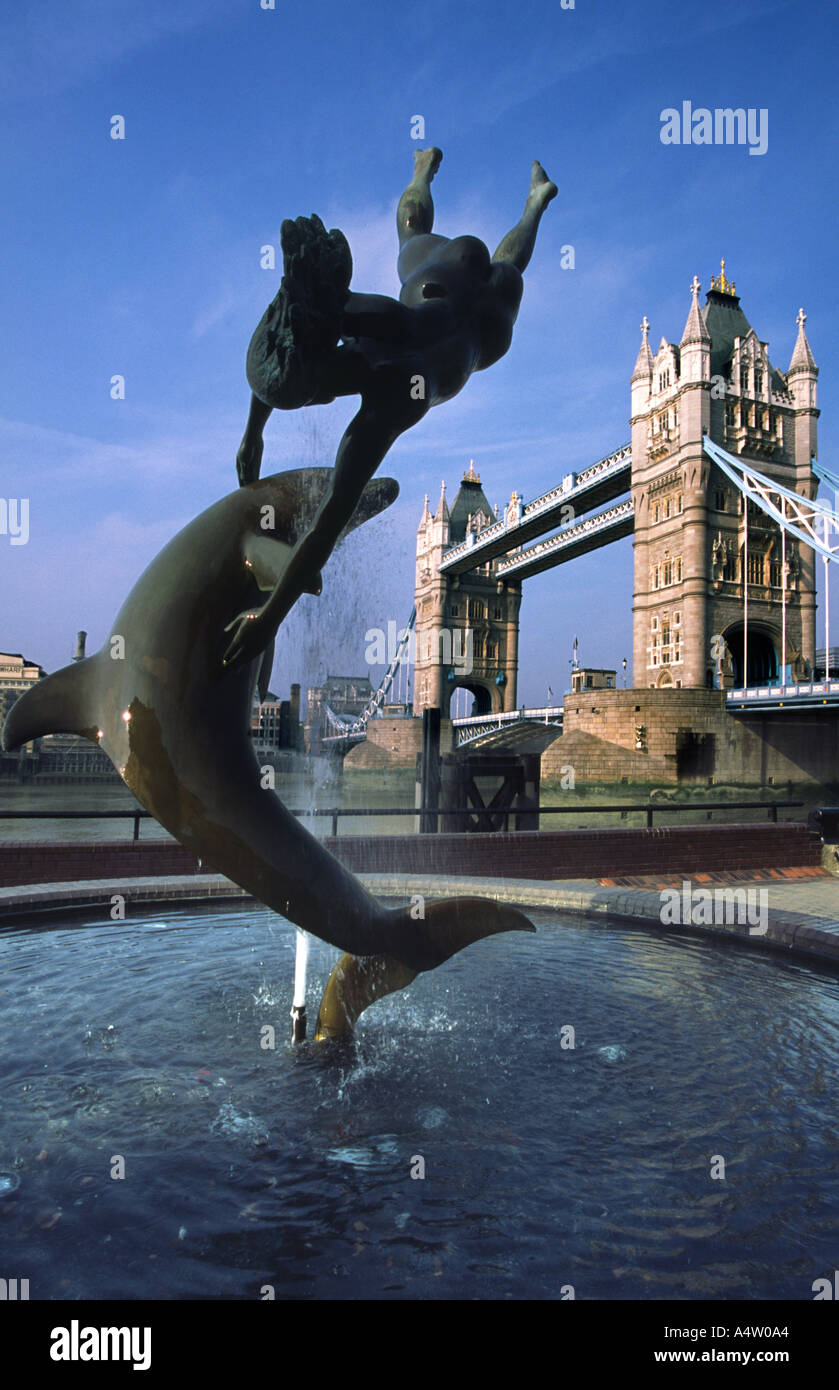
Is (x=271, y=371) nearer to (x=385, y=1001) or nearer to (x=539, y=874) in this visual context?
(x=385, y=1001)

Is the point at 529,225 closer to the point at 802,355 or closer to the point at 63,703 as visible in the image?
the point at 63,703

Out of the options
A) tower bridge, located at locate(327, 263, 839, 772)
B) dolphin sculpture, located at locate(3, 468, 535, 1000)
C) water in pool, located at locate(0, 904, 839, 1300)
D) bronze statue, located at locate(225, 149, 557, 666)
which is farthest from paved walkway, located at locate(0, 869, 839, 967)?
tower bridge, located at locate(327, 263, 839, 772)

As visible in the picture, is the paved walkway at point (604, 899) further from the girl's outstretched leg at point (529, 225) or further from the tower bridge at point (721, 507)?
the tower bridge at point (721, 507)

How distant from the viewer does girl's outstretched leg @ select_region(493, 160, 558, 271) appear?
424 centimetres

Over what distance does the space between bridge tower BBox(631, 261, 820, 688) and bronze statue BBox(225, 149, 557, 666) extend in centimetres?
4194

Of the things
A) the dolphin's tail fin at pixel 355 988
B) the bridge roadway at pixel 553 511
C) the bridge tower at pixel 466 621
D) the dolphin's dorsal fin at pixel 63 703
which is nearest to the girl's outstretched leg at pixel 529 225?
the dolphin's dorsal fin at pixel 63 703

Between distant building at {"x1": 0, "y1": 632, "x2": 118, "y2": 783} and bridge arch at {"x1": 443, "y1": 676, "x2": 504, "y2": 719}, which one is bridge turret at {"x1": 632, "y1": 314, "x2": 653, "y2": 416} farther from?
distant building at {"x1": 0, "y1": 632, "x2": 118, "y2": 783}

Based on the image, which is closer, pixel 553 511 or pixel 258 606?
pixel 258 606

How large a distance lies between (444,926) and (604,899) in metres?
3.99

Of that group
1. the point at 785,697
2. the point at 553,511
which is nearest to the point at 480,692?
the point at 553,511

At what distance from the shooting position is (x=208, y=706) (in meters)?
3.18

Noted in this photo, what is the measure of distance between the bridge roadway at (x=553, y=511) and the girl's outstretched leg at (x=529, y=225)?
4951cm

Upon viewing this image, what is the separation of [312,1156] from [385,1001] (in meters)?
2.02

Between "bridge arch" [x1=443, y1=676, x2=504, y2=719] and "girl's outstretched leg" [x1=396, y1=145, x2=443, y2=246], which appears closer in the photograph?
"girl's outstretched leg" [x1=396, y1=145, x2=443, y2=246]
